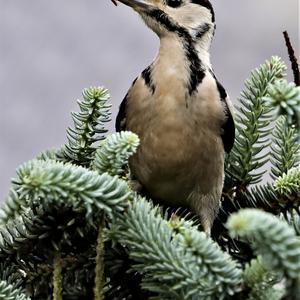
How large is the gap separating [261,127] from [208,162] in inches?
8.1

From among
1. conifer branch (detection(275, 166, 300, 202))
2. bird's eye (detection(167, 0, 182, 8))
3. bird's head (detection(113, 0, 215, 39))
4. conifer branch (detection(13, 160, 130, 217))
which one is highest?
bird's eye (detection(167, 0, 182, 8))

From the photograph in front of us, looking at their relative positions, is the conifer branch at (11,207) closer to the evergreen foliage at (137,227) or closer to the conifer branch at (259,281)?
the evergreen foliage at (137,227)

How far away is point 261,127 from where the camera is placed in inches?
44.5

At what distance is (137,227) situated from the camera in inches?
26.8

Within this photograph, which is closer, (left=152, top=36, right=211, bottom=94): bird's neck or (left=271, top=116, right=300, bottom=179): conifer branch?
(left=271, top=116, right=300, bottom=179): conifer branch

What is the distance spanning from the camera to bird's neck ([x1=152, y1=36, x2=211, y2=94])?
129 cm

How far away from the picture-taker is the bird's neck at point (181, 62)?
51.0 inches

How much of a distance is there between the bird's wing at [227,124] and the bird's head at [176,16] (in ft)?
0.44

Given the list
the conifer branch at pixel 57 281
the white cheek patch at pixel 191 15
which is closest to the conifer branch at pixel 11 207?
the conifer branch at pixel 57 281

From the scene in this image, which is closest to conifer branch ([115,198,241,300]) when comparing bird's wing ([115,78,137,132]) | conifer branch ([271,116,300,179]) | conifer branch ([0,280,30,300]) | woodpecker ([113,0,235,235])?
conifer branch ([0,280,30,300])

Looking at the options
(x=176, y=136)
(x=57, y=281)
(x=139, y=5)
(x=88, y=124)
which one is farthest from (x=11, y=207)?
(x=139, y=5)

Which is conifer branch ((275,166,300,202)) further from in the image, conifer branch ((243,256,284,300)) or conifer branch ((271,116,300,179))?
conifer branch ((243,256,284,300))

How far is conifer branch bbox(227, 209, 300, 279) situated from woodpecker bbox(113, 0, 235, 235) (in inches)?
27.5

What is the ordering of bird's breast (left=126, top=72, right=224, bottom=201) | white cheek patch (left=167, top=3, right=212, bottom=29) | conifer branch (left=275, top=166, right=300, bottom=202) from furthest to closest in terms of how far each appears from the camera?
white cheek patch (left=167, top=3, right=212, bottom=29) < bird's breast (left=126, top=72, right=224, bottom=201) < conifer branch (left=275, top=166, right=300, bottom=202)
